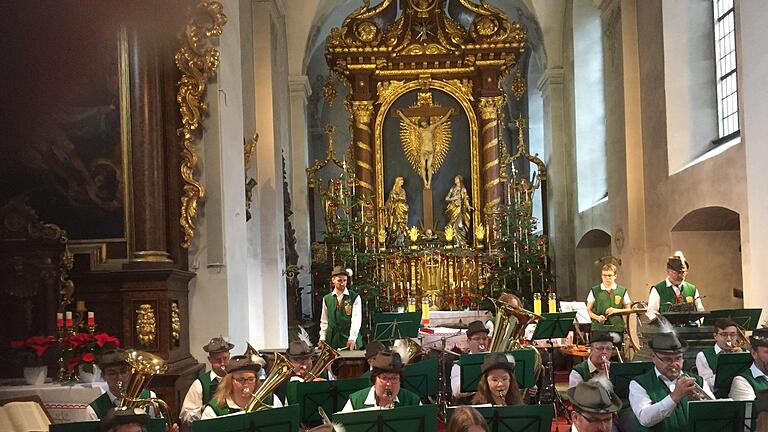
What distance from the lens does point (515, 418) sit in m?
5.93

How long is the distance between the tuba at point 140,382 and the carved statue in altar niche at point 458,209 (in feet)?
49.5

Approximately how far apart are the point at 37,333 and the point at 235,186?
11.1 feet

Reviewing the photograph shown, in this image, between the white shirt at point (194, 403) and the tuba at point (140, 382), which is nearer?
the tuba at point (140, 382)

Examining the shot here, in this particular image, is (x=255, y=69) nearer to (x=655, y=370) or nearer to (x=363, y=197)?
(x=363, y=197)

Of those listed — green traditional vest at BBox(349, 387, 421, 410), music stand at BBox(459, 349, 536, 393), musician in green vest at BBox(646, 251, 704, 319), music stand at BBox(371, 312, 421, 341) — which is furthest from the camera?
musician in green vest at BBox(646, 251, 704, 319)

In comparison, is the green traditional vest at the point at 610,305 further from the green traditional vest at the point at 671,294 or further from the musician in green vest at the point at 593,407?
the musician in green vest at the point at 593,407

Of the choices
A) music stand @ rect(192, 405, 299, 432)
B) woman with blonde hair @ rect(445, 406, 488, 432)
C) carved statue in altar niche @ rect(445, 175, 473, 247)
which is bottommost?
music stand @ rect(192, 405, 299, 432)

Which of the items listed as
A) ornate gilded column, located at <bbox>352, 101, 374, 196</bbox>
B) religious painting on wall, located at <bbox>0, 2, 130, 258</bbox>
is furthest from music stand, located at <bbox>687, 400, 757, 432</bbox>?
ornate gilded column, located at <bbox>352, 101, 374, 196</bbox>

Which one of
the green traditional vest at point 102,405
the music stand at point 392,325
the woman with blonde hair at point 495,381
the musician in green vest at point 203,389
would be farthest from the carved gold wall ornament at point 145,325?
the woman with blonde hair at point 495,381

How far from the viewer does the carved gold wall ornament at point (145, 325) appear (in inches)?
388

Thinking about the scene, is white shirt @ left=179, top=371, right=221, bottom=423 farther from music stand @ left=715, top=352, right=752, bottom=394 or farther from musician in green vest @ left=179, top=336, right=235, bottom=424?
music stand @ left=715, top=352, right=752, bottom=394

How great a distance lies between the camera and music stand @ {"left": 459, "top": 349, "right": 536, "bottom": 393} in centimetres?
834

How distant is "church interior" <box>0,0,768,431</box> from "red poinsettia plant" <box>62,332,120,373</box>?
3cm

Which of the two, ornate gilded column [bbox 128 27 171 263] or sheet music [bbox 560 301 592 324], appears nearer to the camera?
ornate gilded column [bbox 128 27 171 263]
